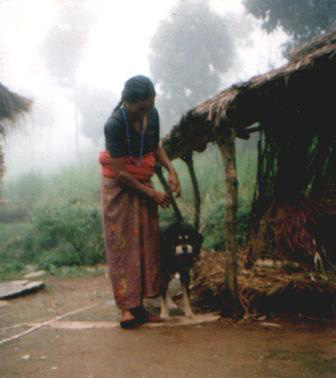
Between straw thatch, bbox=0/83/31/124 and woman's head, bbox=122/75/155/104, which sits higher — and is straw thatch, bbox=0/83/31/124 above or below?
above

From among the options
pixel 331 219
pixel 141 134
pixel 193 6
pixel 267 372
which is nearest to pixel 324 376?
pixel 267 372

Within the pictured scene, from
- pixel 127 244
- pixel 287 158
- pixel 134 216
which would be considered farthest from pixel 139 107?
pixel 287 158

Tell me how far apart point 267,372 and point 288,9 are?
17.1 metres

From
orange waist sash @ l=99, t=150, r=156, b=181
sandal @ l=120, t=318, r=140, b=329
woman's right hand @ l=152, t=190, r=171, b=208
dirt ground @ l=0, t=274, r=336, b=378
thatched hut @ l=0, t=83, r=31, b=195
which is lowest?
dirt ground @ l=0, t=274, r=336, b=378

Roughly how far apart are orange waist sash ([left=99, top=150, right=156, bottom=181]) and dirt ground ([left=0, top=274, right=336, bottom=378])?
4.35ft

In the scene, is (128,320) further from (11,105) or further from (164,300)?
(11,105)

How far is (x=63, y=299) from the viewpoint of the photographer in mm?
5910

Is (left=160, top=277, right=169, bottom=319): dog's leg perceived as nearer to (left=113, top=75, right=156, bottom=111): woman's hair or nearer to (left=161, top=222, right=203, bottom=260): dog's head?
(left=161, top=222, right=203, bottom=260): dog's head

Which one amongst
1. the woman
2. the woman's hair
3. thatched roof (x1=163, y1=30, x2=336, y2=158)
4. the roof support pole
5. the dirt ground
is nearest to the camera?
the dirt ground

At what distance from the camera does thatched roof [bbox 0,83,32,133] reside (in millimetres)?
8927

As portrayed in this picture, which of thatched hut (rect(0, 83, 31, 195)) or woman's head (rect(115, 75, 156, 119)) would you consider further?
thatched hut (rect(0, 83, 31, 195))

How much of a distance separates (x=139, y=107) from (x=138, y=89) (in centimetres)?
15

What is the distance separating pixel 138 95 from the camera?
3420 millimetres

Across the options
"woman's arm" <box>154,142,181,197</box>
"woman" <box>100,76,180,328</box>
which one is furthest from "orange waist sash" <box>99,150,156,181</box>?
"woman's arm" <box>154,142,181,197</box>
